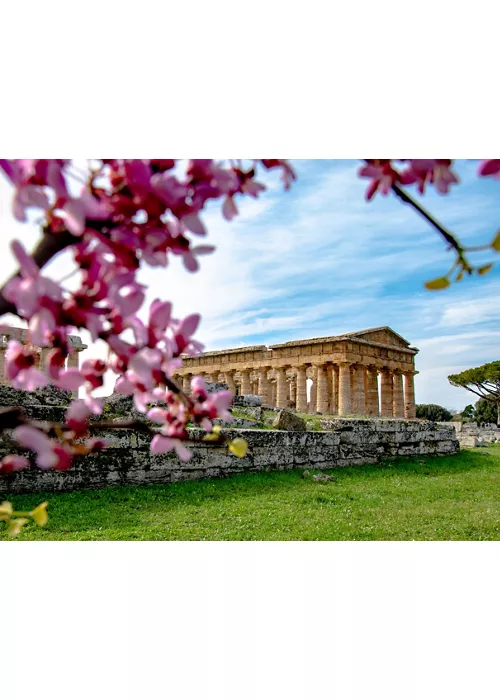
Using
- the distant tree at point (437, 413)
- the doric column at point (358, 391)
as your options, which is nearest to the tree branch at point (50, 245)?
the distant tree at point (437, 413)

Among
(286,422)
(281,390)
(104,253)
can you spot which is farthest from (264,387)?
(104,253)

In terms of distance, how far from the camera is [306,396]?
18594 millimetres

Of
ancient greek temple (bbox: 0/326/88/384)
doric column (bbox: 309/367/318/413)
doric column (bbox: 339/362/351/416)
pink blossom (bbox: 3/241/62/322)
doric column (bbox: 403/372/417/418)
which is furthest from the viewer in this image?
doric column (bbox: 309/367/318/413)

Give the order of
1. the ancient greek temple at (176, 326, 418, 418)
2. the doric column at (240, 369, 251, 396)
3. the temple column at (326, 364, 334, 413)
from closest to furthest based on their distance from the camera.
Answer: the ancient greek temple at (176, 326, 418, 418) < the temple column at (326, 364, 334, 413) < the doric column at (240, 369, 251, 396)

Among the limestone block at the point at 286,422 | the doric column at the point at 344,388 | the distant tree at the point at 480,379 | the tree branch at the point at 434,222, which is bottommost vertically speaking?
the tree branch at the point at 434,222

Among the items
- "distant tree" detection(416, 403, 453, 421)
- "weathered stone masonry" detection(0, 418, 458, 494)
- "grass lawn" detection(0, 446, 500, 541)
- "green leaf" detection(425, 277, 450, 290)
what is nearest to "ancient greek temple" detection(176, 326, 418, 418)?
"distant tree" detection(416, 403, 453, 421)

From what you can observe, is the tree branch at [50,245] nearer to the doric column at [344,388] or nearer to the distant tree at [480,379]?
the distant tree at [480,379]

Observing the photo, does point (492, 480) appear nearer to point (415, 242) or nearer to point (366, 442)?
point (366, 442)

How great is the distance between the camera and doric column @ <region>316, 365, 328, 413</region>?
17.2m

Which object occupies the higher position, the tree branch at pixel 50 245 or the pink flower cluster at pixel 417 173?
the pink flower cluster at pixel 417 173

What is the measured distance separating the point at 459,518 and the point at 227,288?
2.66 m

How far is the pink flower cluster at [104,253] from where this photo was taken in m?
0.92

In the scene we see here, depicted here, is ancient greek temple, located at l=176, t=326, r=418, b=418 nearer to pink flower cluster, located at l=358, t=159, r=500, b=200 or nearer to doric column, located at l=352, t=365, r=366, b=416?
doric column, located at l=352, t=365, r=366, b=416
